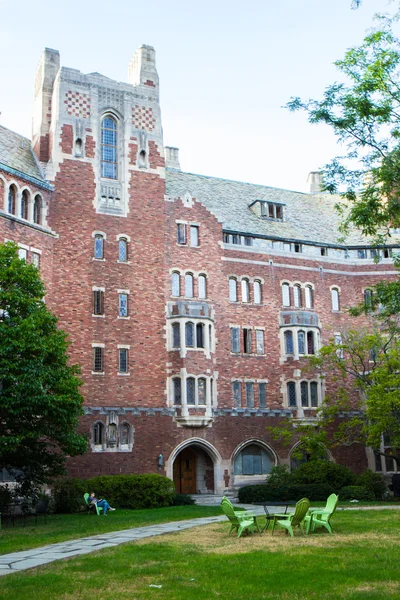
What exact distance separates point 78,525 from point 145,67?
2881 centimetres

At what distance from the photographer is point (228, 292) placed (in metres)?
41.2

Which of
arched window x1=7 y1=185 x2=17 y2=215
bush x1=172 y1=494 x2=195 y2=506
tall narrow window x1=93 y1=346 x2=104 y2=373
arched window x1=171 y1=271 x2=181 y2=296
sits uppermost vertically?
arched window x1=7 y1=185 x2=17 y2=215

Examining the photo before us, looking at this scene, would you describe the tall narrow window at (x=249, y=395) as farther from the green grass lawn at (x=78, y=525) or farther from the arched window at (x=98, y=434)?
the green grass lawn at (x=78, y=525)

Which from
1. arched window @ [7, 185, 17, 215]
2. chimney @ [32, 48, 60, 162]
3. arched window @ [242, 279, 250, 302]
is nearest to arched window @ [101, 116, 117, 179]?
chimney @ [32, 48, 60, 162]

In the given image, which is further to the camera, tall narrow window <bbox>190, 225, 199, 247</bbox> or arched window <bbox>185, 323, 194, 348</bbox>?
tall narrow window <bbox>190, 225, 199, 247</bbox>

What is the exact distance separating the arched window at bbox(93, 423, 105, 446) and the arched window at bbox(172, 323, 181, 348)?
20.3 feet

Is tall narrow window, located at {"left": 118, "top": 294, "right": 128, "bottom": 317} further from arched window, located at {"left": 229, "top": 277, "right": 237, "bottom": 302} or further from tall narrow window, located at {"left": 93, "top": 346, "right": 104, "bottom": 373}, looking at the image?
arched window, located at {"left": 229, "top": 277, "right": 237, "bottom": 302}

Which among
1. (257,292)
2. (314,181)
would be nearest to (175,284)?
(257,292)

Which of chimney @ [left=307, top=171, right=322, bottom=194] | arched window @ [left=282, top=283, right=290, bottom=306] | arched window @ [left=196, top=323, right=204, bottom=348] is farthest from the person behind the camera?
chimney @ [left=307, top=171, right=322, bottom=194]

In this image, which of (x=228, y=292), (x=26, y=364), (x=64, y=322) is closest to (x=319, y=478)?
(x=228, y=292)

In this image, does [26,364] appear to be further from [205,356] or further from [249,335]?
[249,335]

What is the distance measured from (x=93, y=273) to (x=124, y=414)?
7.66 m

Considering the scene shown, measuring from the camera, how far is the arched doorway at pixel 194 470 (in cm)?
3872

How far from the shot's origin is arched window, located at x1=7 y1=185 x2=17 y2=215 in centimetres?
3381
